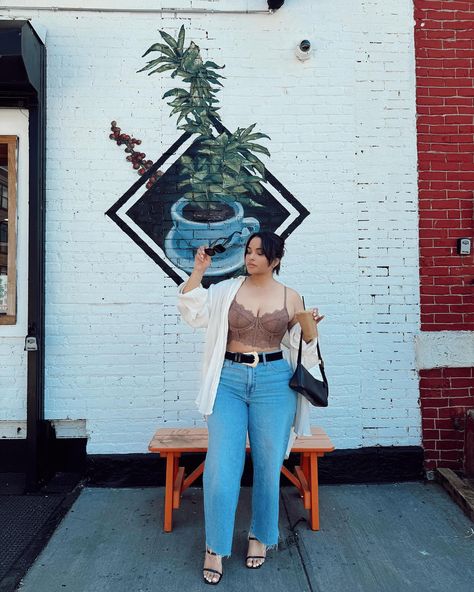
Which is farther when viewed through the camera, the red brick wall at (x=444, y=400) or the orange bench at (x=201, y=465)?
the red brick wall at (x=444, y=400)

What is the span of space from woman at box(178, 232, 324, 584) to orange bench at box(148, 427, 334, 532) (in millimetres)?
523

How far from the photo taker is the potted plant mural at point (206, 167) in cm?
418

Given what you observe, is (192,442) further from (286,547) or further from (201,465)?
(286,547)

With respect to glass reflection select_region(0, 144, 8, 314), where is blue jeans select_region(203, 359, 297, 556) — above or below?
below

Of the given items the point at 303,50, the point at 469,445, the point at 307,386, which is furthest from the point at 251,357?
the point at 303,50

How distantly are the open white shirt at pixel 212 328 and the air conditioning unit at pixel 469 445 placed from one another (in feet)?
A: 6.27

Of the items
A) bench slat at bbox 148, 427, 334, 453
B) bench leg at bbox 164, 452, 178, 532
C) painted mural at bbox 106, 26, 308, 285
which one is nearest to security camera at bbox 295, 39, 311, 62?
painted mural at bbox 106, 26, 308, 285

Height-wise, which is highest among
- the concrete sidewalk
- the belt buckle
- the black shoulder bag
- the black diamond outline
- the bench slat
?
the black diamond outline

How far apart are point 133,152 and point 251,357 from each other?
2.20 m

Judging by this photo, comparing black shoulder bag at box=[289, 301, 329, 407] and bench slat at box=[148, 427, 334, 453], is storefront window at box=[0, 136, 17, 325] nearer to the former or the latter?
bench slat at box=[148, 427, 334, 453]

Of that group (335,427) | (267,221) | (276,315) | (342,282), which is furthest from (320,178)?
(335,427)

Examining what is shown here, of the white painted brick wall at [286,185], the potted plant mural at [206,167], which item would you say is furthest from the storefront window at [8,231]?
the potted plant mural at [206,167]

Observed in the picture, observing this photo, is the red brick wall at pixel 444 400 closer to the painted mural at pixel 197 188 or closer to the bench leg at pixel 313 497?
the bench leg at pixel 313 497

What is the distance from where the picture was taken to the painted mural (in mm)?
4160
